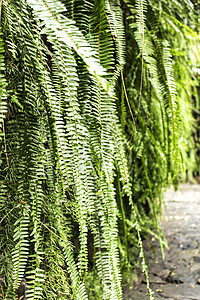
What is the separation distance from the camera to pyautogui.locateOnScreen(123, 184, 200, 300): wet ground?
1389mm

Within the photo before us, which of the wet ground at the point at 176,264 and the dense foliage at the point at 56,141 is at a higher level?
the dense foliage at the point at 56,141

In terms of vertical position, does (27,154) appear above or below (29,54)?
below

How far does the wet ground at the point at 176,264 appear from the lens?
54.7 inches

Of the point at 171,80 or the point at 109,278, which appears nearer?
the point at 109,278

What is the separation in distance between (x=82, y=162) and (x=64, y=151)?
0.29ft

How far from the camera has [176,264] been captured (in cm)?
171

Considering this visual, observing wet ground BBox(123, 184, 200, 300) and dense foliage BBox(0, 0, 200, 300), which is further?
wet ground BBox(123, 184, 200, 300)

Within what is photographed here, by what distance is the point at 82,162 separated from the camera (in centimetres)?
76

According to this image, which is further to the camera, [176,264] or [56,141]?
[176,264]

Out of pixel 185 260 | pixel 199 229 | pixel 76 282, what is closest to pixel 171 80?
pixel 76 282

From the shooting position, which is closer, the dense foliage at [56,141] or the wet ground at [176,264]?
the dense foliage at [56,141]

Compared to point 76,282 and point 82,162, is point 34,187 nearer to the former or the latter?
point 82,162

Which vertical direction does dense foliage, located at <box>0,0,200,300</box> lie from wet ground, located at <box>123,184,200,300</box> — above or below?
above

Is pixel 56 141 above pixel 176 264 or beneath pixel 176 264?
above
